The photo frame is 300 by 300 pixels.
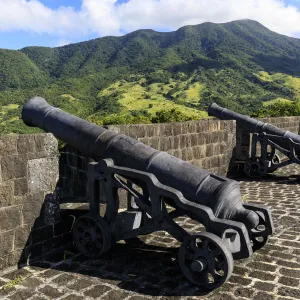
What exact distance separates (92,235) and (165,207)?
92 centimetres

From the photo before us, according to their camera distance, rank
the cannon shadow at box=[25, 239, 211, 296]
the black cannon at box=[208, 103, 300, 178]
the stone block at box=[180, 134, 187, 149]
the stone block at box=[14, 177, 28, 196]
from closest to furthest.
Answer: the cannon shadow at box=[25, 239, 211, 296] → the stone block at box=[14, 177, 28, 196] → the stone block at box=[180, 134, 187, 149] → the black cannon at box=[208, 103, 300, 178]

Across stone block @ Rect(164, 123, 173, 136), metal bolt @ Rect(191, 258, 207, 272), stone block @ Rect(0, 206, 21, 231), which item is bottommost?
metal bolt @ Rect(191, 258, 207, 272)

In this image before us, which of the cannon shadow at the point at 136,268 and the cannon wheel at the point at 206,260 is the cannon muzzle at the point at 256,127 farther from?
the cannon wheel at the point at 206,260

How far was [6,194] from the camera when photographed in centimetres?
409

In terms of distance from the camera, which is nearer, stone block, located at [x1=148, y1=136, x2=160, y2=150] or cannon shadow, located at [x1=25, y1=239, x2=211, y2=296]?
cannon shadow, located at [x1=25, y1=239, x2=211, y2=296]

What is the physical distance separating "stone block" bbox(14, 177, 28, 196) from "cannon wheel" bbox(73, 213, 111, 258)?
25.8 inches

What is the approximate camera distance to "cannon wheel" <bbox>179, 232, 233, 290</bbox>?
347 cm

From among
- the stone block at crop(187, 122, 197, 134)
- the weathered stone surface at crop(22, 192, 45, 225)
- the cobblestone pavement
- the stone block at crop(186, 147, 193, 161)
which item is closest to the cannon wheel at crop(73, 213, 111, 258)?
the cobblestone pavement

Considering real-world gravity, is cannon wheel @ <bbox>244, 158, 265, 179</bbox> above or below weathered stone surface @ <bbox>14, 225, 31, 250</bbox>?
above

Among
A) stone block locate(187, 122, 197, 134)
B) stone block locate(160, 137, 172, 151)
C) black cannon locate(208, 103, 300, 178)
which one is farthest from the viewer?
black cannon locate(208, 103, 300, 178)

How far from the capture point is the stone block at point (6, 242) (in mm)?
4094

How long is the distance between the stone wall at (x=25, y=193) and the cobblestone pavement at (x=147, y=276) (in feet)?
0.68

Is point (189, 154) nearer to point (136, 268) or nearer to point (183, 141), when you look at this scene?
point (183, 141)

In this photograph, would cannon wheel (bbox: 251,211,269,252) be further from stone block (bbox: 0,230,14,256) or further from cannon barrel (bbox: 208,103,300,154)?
cannon barrel (bbox: 208,103,300,154)
